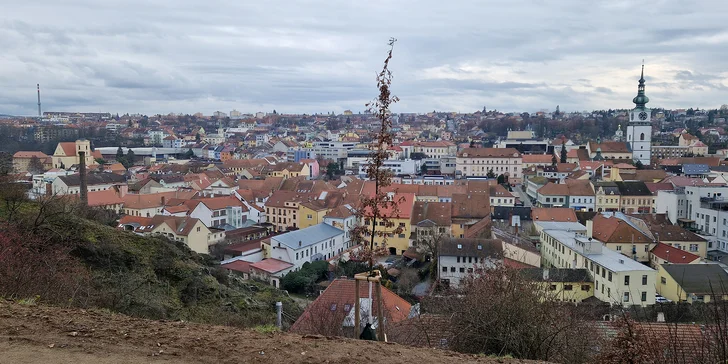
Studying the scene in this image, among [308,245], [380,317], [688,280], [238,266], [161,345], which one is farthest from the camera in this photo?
[308,245]

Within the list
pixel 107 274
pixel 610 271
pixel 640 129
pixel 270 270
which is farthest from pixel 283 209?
pixel 640 129

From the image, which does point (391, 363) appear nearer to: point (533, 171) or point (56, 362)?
point (56, 362)

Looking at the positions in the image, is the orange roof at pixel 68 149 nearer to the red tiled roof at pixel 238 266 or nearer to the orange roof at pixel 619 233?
the red tiled roof at pixel 238 266

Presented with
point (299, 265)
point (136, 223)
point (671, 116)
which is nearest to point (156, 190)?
point (136, 223)

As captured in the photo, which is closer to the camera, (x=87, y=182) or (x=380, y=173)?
(x=380, y=173)

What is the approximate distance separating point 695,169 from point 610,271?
42066mm

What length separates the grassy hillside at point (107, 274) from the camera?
862cm

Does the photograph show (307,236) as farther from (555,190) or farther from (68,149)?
(68,149)

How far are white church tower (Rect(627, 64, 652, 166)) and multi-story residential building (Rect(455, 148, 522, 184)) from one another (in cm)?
1461

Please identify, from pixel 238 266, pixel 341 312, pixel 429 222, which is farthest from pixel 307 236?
pixel 341 312

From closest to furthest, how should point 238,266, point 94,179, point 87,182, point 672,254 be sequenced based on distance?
point 238,266, point 672,254, point 87,182, point 94,179

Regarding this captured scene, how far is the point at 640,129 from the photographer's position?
6819 centimetres

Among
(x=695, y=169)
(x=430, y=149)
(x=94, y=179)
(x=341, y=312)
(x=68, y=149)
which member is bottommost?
(x=94, y=179)

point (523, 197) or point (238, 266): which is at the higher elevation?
point (523, 197)
